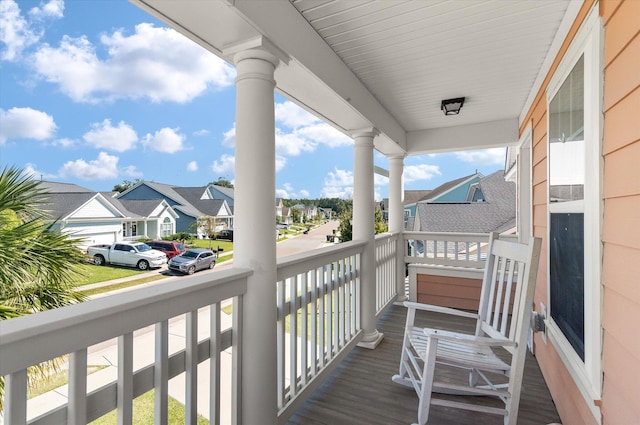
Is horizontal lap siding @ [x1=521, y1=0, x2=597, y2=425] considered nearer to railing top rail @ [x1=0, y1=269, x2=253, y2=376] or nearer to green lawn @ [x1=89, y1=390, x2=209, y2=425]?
railing top rail @ [x1=0, y1=269, x2=253, y2=376]

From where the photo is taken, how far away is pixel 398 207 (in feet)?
14.9

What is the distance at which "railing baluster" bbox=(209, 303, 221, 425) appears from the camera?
1.43 m

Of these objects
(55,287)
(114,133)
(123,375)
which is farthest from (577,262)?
(55,287)

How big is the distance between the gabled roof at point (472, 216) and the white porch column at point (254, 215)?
5.30m

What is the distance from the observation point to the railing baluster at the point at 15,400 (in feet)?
2.57

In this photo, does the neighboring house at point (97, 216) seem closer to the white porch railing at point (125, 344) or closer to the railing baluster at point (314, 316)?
the white porch railing at point (125, 344)

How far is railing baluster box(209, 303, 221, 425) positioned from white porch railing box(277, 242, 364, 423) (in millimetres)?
472

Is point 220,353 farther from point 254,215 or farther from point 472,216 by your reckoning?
point 472,216

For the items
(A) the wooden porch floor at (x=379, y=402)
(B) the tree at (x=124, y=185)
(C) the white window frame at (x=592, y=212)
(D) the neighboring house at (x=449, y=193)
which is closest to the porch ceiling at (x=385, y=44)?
(C) the white window frame at (x=592, y=212)

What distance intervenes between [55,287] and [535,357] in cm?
385

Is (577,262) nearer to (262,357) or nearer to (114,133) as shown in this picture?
(262,357)

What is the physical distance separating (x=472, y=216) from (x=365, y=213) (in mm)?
4555

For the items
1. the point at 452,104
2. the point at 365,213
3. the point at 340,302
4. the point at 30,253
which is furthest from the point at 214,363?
the point at 452,104

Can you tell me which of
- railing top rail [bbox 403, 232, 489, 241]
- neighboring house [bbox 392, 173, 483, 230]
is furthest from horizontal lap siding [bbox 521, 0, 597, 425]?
neighboring house [bbox 392, 173, 483, 230]
